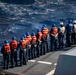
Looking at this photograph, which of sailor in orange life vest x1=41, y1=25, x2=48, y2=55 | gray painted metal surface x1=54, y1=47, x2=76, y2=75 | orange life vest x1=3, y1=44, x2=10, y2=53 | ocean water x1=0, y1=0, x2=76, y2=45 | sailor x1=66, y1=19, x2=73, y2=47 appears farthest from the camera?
ocean water x1=0, y1=0, x2=76, y2=45

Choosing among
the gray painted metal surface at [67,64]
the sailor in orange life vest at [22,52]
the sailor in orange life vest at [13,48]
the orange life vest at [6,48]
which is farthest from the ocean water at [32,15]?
the gray painted metal surface at [67,64]

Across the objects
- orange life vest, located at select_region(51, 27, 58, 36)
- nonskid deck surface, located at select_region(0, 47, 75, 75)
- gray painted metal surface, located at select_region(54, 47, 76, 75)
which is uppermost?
orange life vest, located at select_region(51, 27, 58, 36)

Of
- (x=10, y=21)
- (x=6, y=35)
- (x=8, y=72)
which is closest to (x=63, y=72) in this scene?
(x=8, y=72)

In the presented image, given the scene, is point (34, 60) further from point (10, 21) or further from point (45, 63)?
point (10, 21)

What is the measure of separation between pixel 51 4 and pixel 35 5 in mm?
4174

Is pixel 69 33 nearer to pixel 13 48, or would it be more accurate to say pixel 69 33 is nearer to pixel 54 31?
pixel 54 31

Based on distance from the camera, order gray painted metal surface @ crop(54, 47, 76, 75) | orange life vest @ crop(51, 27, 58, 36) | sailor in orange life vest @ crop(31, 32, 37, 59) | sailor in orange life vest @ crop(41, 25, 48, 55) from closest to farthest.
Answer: gray painted metal surface @ crop(54, 47, 76, 75), sailor in orange life vest @ crop(31, 32, 37, 59), sailor in orange life vest @ crop(41, 25, 48, 55), orange life vest @ crop(51, 27, 58, 36)

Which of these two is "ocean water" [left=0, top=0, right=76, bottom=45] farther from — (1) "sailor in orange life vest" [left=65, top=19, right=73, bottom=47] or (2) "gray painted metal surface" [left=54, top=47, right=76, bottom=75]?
(2) "gray painted metal surface" [left=54, top=47, right=76, bottom=75]

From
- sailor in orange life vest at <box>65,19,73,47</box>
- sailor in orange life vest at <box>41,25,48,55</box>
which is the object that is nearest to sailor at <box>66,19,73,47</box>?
sailor in orange life vest at <box>65,19,73,47</box>

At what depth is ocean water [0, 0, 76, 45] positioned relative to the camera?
60959 millimetres

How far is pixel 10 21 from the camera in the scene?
70.2 m

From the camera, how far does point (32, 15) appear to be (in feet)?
254

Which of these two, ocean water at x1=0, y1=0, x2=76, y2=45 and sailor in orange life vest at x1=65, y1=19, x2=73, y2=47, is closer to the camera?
sailor in orange life vest at x1=65, y1=19, x2=73, y2=47

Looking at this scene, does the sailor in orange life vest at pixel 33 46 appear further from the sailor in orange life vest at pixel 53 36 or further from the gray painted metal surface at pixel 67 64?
the gray painted metal surface at pixel 67 64
